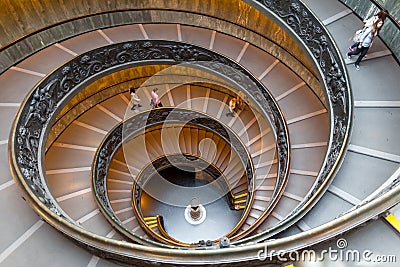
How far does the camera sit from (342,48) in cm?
749

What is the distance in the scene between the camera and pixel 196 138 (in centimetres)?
1309

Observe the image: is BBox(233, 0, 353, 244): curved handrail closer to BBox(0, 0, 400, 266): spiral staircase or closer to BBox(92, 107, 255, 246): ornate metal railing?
BBox(0, 0, 400, 266): spiral staircase

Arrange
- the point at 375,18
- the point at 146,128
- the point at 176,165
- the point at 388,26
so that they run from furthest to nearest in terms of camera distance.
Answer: the point at 176,165 → the point at 146,128 → the point at 388,26 → the point at 375,18

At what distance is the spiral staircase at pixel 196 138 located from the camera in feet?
15.5

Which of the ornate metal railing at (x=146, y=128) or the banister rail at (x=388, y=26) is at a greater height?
the banister rail at (x=388, y=26)

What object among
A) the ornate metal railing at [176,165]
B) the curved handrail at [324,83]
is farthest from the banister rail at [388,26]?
the ornate metal railing at [176,165]

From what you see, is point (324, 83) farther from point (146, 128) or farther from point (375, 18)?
point (146, 128)

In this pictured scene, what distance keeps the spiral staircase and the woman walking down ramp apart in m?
0.29

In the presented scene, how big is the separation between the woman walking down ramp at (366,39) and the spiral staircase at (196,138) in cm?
29

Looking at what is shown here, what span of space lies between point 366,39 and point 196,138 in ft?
24.7

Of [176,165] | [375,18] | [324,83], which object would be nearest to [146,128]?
[176,165]

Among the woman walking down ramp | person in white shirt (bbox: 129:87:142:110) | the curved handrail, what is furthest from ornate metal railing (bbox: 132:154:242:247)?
the woman walking down ramp

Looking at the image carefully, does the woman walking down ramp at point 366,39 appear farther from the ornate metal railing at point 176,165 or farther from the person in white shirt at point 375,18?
the ornate metal railing at point 176,165

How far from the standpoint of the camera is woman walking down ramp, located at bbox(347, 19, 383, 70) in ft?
21.3
